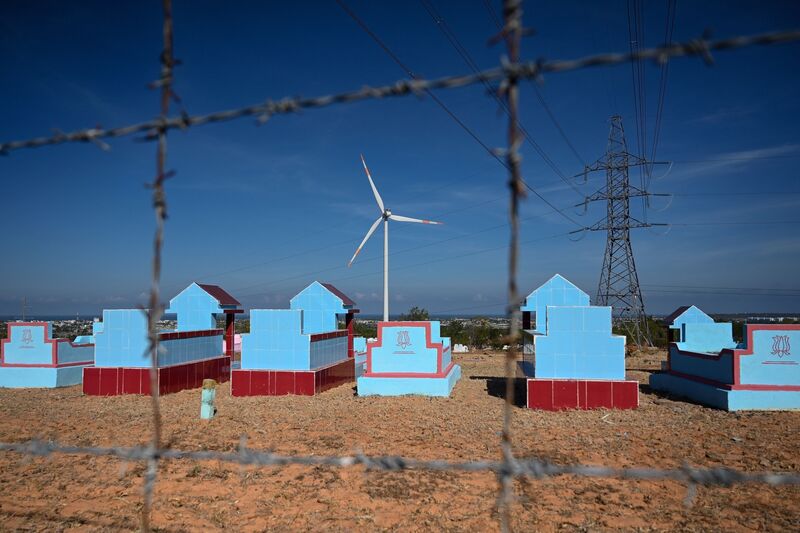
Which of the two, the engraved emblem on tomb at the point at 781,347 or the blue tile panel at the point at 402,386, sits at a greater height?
the engraved emblem on tomb at the point at 781,347

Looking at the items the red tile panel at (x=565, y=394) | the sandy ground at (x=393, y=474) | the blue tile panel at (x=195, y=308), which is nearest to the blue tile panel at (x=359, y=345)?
the blue tile panel at (x=195, y=308)

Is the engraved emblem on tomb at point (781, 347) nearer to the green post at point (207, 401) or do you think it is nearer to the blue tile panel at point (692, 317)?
the blue tile panel at point (692, 317)

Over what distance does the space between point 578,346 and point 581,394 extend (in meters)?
1.25

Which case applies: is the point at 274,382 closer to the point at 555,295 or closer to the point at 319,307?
the point at 319,307

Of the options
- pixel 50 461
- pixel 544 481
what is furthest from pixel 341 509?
pixel 50 461

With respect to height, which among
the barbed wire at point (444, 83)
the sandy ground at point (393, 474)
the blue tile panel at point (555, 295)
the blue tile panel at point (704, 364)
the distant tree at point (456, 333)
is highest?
the barbed wire at point (444, 83)

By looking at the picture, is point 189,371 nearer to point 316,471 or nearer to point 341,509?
point 316,471

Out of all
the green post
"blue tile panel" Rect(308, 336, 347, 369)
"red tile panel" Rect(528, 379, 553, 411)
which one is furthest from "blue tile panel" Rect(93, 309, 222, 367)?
"red tile panel" Rect(528, 379, 553, 411)

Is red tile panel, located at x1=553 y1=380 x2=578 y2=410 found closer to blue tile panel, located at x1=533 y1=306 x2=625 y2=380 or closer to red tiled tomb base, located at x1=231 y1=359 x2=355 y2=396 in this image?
blue tile panel, located at x1=533 y1=306 x2=625 y2=380

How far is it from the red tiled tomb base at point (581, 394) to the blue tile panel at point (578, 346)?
0.19m

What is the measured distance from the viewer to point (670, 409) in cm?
1418

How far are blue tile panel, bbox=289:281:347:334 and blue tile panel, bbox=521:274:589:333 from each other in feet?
23.9

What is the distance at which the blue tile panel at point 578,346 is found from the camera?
556 inches

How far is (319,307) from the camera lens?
69.1 feet
